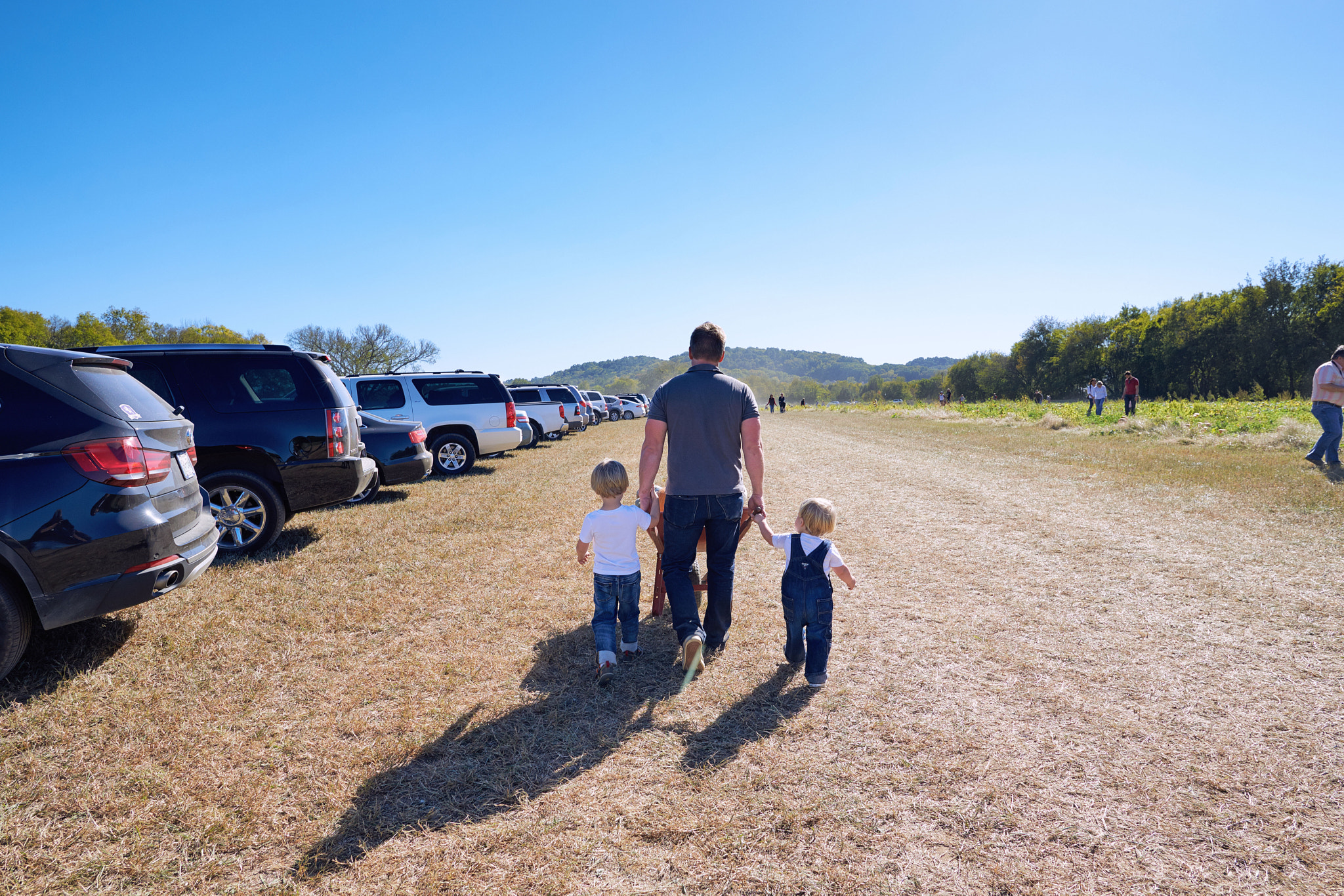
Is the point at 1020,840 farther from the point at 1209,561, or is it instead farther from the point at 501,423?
the point at 501,423

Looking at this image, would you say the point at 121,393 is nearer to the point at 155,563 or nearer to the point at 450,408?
the point at 155,563

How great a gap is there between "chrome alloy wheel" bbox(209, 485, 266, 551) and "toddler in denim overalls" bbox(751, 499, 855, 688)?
18.3 feet

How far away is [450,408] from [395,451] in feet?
11.4

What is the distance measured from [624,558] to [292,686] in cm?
Answer: 207

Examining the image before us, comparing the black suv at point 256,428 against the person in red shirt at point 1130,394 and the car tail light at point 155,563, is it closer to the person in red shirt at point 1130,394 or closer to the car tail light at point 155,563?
the car tail light at point 155,563

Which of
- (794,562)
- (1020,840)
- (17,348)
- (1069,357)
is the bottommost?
(1020,840)

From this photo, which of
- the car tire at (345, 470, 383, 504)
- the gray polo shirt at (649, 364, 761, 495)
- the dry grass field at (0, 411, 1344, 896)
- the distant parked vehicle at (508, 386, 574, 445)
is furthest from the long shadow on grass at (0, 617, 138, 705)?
the distant parked vehicle at (508, 386, 574, 445)

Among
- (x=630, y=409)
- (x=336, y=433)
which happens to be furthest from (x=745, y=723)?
(x=630, y=409)

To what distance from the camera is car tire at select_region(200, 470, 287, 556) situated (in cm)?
624

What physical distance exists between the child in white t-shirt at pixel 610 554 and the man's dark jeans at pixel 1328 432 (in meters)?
12.5

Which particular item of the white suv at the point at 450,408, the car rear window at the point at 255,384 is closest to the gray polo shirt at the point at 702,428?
the car rear window at the point at 255,384

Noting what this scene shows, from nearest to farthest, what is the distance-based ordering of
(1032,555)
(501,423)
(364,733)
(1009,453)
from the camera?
(364,733) < (1032,555) < (501,423) < (1009,453)

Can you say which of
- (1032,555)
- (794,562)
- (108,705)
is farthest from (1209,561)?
(108,705)

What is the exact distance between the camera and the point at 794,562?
360cm
